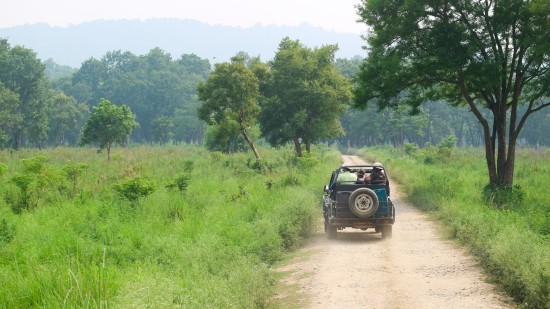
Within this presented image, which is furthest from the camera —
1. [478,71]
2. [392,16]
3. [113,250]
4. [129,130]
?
[129,130]

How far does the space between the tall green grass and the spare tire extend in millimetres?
1747

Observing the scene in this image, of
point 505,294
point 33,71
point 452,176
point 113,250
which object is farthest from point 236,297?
point 33,71

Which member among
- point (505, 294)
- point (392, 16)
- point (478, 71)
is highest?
point (392, 16)

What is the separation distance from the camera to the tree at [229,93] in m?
33.0

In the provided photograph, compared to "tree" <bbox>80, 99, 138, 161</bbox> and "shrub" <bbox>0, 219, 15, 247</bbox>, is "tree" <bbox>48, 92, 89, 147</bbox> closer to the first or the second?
"tree" <bbox>80, 99, 138, 161</bbox>

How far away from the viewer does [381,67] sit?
23844mm

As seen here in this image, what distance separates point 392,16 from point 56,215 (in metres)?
16.5

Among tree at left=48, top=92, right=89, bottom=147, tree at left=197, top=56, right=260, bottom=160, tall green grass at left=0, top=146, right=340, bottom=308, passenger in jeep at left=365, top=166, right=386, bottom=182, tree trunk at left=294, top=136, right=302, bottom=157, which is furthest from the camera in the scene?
tree at left=48, top=92, right=89, bottom=147

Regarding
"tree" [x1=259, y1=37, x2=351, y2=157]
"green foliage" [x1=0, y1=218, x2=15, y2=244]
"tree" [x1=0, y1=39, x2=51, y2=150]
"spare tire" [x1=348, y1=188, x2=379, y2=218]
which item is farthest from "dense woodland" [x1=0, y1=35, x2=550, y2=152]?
"green foliage" [x1=0, y1=218, x2=15, y2=244]

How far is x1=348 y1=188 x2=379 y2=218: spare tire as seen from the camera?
1416 cm

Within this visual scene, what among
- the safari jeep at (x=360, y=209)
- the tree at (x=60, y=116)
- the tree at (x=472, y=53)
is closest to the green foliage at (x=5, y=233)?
the safari jeep at (x=360, y=209)

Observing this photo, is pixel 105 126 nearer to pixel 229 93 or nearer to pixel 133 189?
pixel 229 93

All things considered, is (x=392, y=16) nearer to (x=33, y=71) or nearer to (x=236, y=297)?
(x=236, y=297)

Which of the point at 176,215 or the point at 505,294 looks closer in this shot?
the point at 505,294
